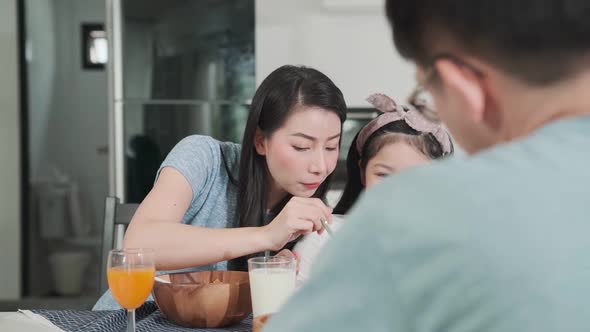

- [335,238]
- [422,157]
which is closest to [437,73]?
[335,238]

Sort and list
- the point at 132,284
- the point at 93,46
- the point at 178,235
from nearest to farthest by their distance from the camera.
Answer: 1. the point at 132,284
2. the point at 178,235
3. the point at 93,46

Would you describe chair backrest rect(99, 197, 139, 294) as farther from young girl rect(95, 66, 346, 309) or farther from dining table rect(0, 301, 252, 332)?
Result: dining table rect(0, 301, 252, 332)

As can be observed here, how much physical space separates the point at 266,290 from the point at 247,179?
554 millimetres

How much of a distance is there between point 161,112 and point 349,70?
90 centimetres

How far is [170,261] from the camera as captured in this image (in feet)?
4.92

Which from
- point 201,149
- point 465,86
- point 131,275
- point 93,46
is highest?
point 93,46

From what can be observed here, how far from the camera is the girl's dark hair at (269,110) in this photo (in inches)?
65.0

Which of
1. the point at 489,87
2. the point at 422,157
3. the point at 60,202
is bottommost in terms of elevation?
the point at 60,202

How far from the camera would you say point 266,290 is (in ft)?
3.94

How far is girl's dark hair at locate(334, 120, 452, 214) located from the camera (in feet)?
5.88

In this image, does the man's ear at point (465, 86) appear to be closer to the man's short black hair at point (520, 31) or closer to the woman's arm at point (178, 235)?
the man's short black hair at point (520, 31)

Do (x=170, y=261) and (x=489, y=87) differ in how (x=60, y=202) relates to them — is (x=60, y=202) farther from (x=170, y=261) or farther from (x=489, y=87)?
(x=489, y=87)

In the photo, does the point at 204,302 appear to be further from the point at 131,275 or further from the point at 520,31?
the point at 520,31

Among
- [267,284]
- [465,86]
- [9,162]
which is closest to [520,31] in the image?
[465,86]
